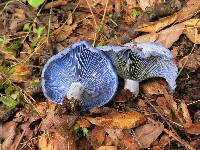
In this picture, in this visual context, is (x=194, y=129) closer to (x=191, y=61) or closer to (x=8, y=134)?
(x=191, y=61)

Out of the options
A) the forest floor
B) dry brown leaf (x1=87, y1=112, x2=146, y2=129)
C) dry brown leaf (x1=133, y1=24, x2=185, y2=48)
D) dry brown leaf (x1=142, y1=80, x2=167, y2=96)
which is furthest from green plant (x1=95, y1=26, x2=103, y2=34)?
dry brown leaf (x1=87, y1=112, x2=146, y2=129)

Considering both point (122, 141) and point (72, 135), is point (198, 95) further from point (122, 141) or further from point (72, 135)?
point (72, 135)

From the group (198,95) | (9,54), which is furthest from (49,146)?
(198,95)

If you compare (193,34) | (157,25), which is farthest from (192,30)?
(157,25)

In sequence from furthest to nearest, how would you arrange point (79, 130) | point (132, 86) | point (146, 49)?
point (132, 86) → point (79, 130) → point (146, 49)

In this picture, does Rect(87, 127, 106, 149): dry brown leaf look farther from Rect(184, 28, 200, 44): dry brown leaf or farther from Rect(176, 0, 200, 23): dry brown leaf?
Rect(176, 0, 200, 23): dry brown leaf

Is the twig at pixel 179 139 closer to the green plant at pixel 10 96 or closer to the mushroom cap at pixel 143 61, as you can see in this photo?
the mushroom cap at pixel 143 61

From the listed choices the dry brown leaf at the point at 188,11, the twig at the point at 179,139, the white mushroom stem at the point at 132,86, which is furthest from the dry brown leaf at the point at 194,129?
the dry brown leaf at the point at 188,11
